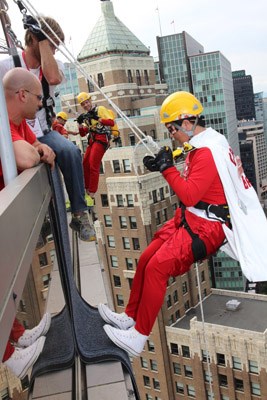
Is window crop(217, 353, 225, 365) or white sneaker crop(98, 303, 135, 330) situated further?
window crop(217, 353, 225, 365)

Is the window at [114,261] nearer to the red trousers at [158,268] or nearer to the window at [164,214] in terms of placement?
the window at [164,214]

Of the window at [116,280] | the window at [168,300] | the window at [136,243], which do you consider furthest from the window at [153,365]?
the window at [136,243]

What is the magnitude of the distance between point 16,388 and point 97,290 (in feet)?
6.77

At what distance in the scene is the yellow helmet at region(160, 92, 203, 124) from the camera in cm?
253

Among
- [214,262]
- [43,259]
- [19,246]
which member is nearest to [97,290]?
[43,259]

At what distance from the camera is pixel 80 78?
61.6ft

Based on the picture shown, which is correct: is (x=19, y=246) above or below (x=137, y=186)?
above

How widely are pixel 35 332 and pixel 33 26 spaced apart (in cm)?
171

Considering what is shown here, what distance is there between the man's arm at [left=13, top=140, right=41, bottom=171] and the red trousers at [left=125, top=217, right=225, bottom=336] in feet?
3.22

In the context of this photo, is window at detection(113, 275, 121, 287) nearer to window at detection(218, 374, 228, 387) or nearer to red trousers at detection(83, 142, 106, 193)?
window at detection(218, 374, 228, 387)

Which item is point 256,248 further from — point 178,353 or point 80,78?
point 80,78

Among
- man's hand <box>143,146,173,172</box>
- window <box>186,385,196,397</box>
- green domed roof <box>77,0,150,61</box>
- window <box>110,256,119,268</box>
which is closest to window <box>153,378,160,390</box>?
window <box>186,385,196,397</box>

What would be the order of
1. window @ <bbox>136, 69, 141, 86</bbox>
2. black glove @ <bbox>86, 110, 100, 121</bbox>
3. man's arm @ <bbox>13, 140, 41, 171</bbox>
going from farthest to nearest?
window @ <bbox>136, 69, 141, 86</bbox>
black glove @ <bbox>86, 110, 100, 121</bbox>
man's arm @ <bbox>13, 140, 41, 171</bbox>

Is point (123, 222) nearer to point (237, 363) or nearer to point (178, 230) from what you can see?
point (237, 363)
